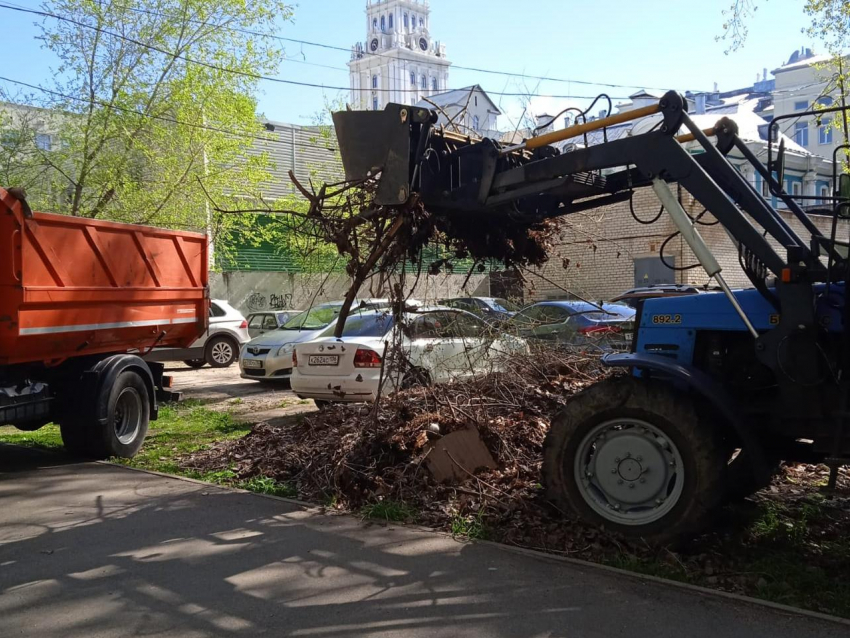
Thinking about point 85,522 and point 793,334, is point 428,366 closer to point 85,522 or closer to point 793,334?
point 85,522

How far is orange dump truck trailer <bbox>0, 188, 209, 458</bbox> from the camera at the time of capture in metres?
7.30

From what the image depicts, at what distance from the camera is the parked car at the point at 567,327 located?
29.9ft

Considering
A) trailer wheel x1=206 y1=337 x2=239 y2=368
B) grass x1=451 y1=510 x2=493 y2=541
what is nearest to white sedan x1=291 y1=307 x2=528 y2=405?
grass x1=451 y1=510 x2=493 y2=541

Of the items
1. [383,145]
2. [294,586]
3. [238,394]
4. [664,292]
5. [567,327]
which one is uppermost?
[383,145]

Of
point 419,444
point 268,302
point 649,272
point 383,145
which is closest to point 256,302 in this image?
point 268,302

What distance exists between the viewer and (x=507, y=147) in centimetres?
639

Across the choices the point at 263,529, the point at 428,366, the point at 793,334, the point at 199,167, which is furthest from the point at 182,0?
the point at 793,334

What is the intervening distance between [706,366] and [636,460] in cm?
83

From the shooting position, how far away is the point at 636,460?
5297 mm

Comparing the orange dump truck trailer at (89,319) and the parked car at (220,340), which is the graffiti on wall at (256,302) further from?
the orange dump truck trailer at (89,319)

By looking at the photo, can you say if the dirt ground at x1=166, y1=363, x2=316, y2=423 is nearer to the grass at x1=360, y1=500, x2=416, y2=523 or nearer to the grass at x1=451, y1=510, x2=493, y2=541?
the grass at x1=360, y1=500, x2=416, y2=523

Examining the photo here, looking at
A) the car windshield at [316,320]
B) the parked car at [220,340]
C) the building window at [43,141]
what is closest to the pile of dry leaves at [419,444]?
the car windshield at [316,320]

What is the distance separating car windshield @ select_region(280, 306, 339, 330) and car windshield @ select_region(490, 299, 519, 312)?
5.73 m

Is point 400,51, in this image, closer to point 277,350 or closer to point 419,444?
point 277,350
